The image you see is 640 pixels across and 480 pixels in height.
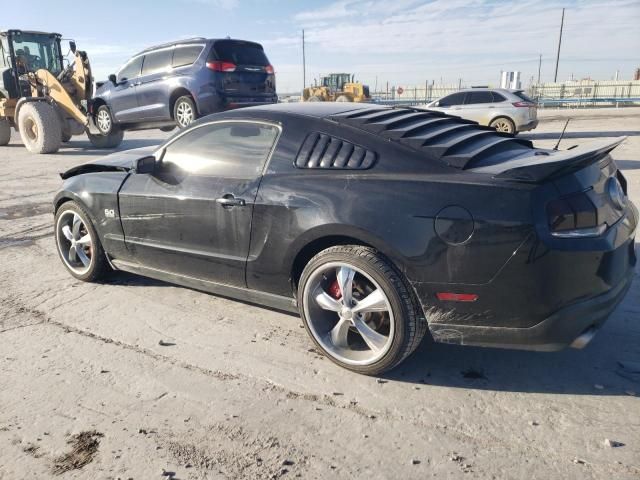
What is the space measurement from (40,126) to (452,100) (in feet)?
37.9

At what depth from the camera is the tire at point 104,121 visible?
39.5 ft

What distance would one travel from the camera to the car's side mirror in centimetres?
373

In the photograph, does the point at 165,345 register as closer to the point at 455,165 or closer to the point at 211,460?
the point at 211,460

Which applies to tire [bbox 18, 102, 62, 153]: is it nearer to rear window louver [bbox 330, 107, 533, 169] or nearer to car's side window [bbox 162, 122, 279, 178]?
car's side window [bbox 162, 122, 279, 178]

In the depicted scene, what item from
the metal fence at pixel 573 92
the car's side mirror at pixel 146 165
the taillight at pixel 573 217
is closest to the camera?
the taillight at pixel 573 217

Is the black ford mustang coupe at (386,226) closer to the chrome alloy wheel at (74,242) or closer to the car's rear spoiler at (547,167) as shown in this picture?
the car's rear spoiler at (547,167)

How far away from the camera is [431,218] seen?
2627 millimetres

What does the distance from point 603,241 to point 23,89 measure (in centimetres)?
1632

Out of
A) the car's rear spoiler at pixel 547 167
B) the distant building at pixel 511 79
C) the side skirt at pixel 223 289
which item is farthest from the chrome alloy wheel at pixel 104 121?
the distant building at pixel 511 79

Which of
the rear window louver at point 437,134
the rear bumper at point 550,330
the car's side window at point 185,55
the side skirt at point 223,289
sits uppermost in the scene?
the car's side window at point 185,55

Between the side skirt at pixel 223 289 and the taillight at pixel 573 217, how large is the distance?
161 cm

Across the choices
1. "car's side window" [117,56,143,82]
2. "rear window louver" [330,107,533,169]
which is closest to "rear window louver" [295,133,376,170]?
"rear window louver" [330,107,533,169]

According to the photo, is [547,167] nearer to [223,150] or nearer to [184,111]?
[223,150]

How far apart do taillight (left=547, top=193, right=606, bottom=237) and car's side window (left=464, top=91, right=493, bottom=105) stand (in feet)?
41.8
